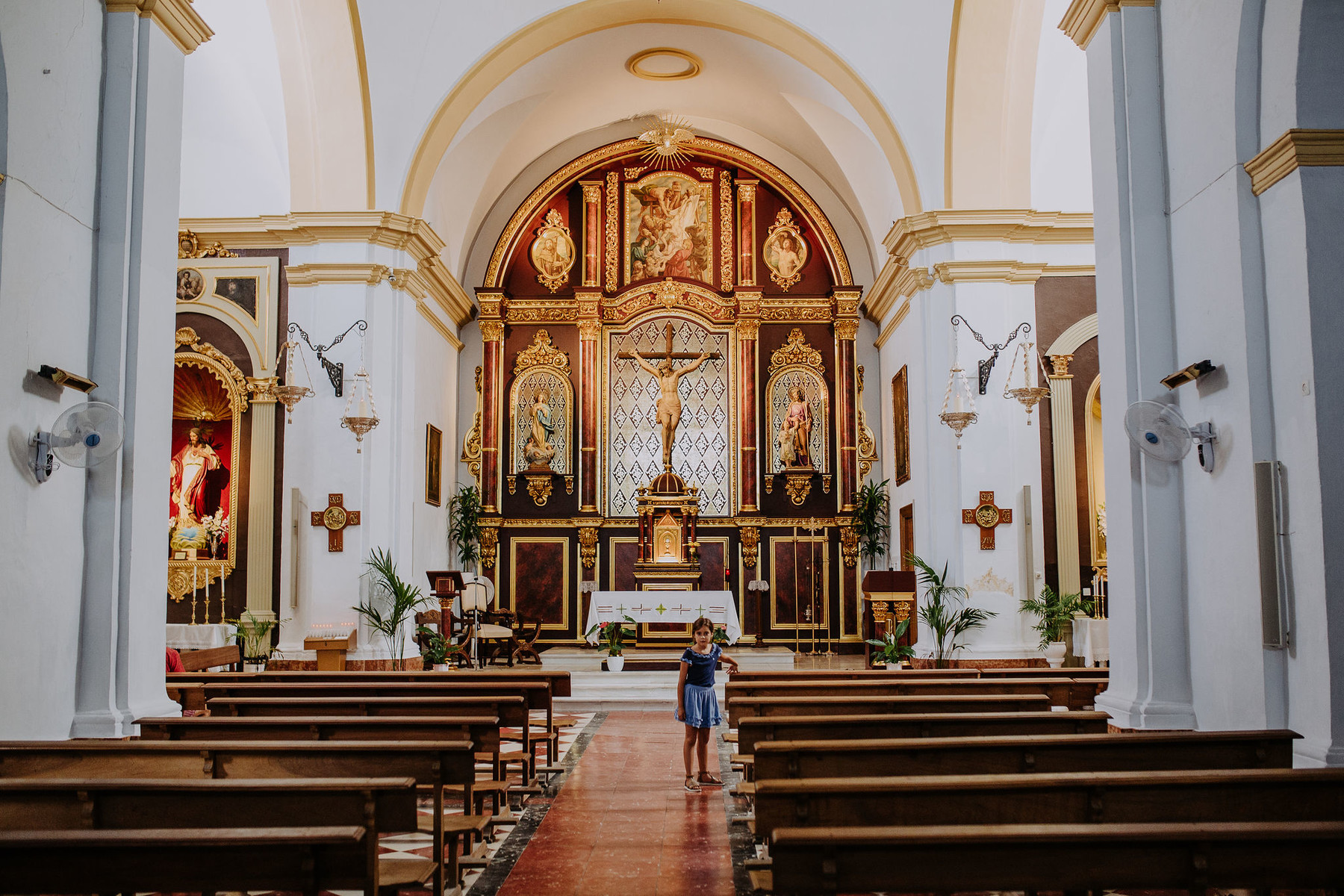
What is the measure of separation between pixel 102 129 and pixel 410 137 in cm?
723

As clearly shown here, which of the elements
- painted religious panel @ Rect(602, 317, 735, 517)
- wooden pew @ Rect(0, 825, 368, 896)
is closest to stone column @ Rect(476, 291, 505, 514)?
painted religious panel @ Rect(602, 317, 735, 517)

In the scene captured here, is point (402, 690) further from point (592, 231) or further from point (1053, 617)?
point (592, 231)

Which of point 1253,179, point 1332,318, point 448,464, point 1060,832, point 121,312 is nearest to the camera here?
point 1060,832

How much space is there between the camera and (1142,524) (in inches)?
264

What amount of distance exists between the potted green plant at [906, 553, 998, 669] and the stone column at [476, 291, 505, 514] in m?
7.48

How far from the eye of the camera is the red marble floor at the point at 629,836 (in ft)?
17.4

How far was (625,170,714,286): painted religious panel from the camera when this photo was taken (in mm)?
18609

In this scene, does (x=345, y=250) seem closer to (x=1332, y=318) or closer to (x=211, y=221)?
(x=211, y=221)

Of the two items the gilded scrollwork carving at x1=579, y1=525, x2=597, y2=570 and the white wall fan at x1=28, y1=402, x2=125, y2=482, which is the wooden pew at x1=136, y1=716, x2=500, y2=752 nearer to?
the white wall fan at x1=28, y1=402, x2=125, y2=482

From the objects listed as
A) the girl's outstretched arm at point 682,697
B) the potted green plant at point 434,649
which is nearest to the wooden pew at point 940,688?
the girl's outstretched arm at point 682,697

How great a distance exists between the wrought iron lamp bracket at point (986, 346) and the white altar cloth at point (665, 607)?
14.2 ft

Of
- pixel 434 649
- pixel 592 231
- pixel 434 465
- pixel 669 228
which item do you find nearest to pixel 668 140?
pixel 669 228

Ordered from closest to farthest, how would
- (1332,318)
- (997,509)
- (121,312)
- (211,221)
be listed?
(1332,318), (121,312), (997,509), (211,221)

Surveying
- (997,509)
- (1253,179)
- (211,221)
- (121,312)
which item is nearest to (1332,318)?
(1253,179)
